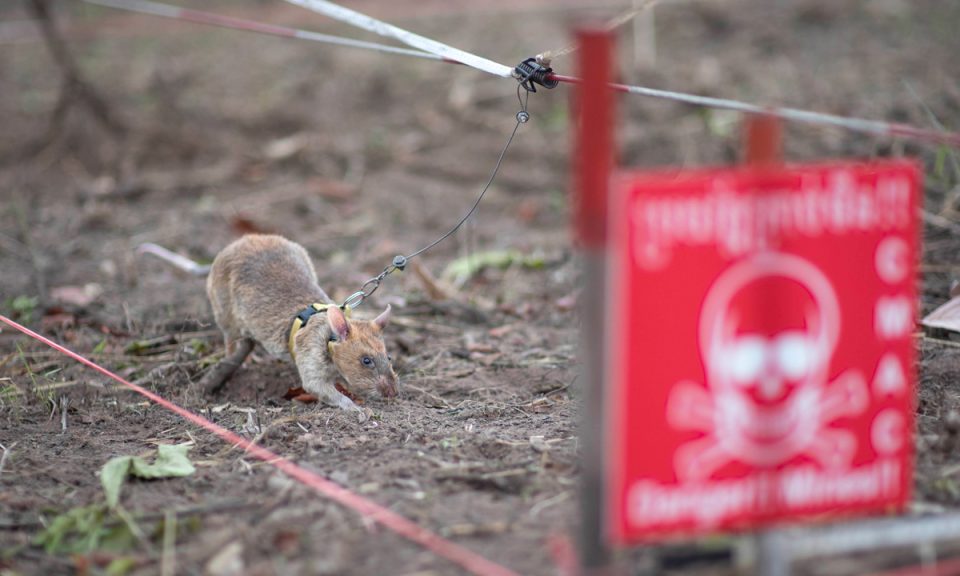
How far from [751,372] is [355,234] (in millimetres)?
5633

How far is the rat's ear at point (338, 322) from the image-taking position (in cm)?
489

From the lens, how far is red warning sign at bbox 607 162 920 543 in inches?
97.7

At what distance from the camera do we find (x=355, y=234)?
7863 millimetres

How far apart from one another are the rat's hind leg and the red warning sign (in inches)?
120

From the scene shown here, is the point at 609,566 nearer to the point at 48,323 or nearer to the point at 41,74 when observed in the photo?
the point at 48,323

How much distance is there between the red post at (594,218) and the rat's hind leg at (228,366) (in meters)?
3.04

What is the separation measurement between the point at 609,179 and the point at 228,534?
70.4 inches

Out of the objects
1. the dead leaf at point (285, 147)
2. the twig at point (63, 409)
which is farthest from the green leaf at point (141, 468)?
the dead leaf at point (285, 147)

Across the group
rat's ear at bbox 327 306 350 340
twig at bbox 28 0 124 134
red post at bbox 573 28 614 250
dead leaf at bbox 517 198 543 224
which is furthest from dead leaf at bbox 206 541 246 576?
twig at bbox 28 0 124 134

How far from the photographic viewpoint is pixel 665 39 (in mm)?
11984

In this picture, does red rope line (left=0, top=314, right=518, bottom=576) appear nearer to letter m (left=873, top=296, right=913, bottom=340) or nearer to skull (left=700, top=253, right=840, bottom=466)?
skull (left=700, top=253, right=840, bottom=466)

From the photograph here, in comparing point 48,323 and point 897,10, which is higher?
point 897,10

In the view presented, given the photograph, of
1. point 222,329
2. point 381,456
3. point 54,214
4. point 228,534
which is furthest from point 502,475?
point 54,214

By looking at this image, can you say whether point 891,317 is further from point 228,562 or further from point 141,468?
point 141,468
